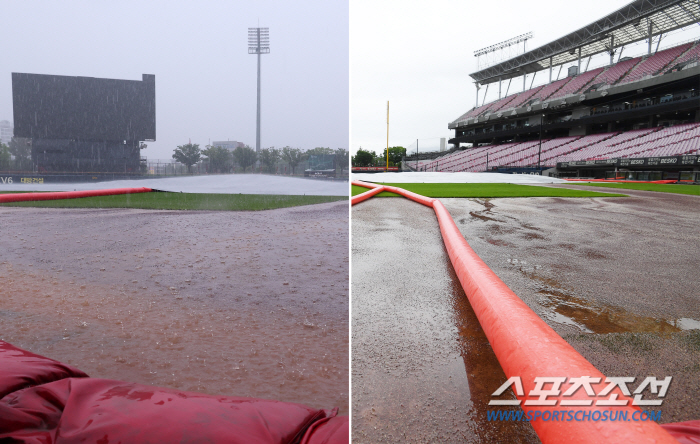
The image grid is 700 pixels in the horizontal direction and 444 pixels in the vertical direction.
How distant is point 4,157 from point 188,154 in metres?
7.70

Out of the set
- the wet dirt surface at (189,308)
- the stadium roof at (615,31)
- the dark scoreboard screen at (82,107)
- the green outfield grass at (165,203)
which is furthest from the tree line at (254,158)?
the stadium roof at (615,31)

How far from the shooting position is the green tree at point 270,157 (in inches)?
553

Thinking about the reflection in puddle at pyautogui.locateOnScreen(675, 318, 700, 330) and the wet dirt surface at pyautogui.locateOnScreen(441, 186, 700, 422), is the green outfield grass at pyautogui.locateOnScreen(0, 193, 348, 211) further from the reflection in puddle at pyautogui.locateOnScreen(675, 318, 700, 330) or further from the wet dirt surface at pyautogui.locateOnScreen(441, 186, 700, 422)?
the reflection in puddle at pyautogui.locateOnScreen(675, 318, 700, 330)

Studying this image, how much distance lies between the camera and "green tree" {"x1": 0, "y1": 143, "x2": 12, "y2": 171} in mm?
14742

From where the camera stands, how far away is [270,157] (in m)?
14.2

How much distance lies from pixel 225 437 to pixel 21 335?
1259mm

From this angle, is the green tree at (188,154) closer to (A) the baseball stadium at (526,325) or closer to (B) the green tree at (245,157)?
(B) the green tree at (245,157)

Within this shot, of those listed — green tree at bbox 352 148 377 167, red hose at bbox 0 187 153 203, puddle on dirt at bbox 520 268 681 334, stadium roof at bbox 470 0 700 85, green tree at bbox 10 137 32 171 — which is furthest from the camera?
green tree at bbox 352 148 377 167

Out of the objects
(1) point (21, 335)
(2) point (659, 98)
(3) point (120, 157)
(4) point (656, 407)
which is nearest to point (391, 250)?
(4) point (656, 407)

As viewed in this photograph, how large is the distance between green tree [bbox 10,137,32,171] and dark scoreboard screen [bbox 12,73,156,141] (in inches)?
75.2

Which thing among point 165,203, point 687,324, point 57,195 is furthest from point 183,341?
point 57,195

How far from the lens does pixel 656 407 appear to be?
32.7 inches

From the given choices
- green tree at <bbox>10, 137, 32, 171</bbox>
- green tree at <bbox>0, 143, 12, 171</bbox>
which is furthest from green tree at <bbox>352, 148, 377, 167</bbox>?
green tree at <bbox>0, 143, 12, 171</bbox>

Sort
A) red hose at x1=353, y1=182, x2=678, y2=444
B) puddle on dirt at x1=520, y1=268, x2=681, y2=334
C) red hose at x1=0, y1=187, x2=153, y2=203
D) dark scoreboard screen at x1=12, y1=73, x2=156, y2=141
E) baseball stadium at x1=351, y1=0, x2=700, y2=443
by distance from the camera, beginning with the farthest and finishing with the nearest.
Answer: dark scoreboard screen at x1=12, y1=73, x2=156, y2=141, red hose at x1=0, y1=187, x2=153, y2=203, puddle on dirt at x1=520, y1=268, x2=681, y2=334, baseball stadium at x1=351, y1=0, x2=700, y2=443, red hose at x1=353, y1=182, x2=678, y2=444
